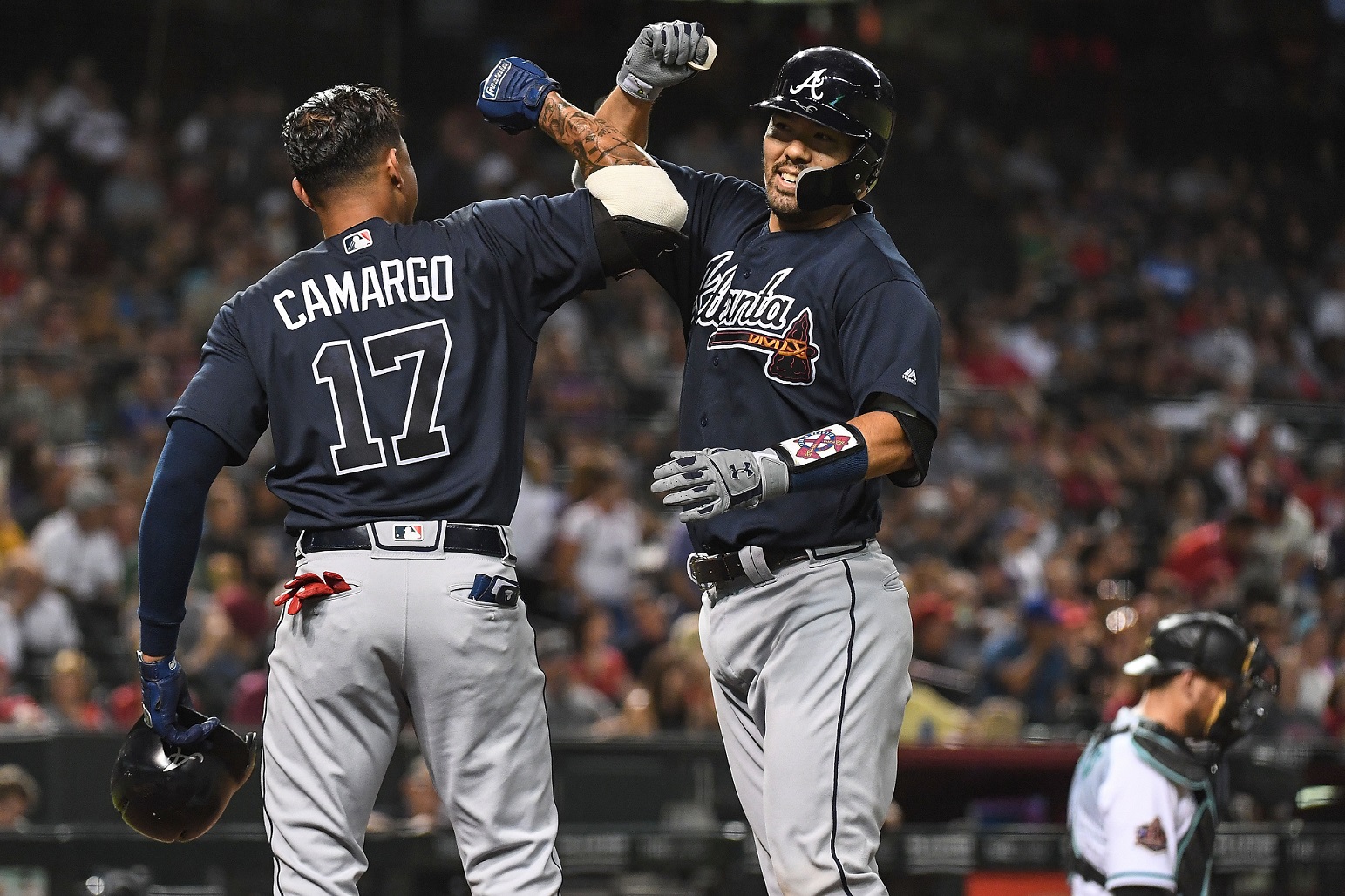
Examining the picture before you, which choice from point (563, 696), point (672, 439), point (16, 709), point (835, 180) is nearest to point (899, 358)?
point (835, 180)

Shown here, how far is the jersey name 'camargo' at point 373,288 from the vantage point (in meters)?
3.69

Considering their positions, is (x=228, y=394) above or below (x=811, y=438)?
above

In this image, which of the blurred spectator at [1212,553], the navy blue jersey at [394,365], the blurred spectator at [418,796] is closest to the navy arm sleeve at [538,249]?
the navy blue jersey at [394,365]

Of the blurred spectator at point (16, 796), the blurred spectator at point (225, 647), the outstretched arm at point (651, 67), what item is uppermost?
the outstretched arm at point (651, 67)

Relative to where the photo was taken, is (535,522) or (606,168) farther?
(535,522)

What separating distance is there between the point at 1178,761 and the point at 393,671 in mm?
2402

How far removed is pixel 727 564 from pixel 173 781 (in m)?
1.33

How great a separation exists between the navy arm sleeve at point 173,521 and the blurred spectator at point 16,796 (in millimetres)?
3319

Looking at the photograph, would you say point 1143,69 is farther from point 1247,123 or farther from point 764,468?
point 764,468

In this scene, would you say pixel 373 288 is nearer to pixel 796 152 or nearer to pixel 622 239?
pixel 622 239

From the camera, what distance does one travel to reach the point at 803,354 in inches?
158

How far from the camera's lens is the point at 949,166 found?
1819 centimetres

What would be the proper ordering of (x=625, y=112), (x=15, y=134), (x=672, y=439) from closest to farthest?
(x=625, y=112) < (x=672, y=439) < (x=15, y=134)

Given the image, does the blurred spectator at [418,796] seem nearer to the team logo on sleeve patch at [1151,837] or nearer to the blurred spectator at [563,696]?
the blurred spectator at [563,696]
